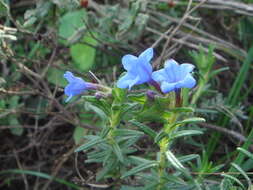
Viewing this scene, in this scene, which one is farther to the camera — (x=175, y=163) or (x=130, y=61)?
(x=175, y=163)

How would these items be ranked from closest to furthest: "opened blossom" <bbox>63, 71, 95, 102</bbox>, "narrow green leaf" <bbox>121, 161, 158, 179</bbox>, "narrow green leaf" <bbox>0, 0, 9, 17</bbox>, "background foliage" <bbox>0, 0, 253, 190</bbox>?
"opened blossom" <bbox>63, 71, 95, 102</bbox> < "narrow green leaf" <bbox>121, 161, 158, 179</bbox> < "narrow green leaf" <bbox>0, 0, 9, 17</bbox> < "background foliage" <bbox>0, 0, 253, 190</bbox>

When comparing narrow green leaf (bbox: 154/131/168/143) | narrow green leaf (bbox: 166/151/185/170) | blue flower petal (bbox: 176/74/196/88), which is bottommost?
narrow green leaf (bbox: 166/151/185/170)

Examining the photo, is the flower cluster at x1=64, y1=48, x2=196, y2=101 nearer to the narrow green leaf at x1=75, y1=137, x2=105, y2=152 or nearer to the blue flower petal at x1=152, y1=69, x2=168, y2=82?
the blue flower petal at x1=152, y1=69, x2=168, y2=82

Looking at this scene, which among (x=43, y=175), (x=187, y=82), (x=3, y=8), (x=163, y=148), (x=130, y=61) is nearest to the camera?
(x=187, y=82)

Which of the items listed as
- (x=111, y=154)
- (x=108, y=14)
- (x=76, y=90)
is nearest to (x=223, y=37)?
(x=108, y=14)

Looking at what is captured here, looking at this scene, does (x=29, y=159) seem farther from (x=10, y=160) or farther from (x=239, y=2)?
(x=239, y=2)

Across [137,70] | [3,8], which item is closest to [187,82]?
[137,70]

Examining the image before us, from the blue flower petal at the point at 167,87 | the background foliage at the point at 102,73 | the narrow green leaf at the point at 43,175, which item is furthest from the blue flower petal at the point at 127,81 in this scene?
the narrow green leaf at the point at 43,175

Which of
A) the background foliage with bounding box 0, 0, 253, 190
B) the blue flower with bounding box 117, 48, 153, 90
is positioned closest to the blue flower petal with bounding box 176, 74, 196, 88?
the blue flower with bounding box 117, 48, 153, 90

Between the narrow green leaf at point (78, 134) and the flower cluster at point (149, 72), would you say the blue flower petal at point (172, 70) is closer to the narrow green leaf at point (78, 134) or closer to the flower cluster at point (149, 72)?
the flower cluster at point (149, 72)

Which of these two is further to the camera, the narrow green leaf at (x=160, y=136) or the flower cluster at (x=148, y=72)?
the narrow green leaf at (x=160, y=136)

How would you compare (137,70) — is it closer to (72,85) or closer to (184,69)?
(184,69)
